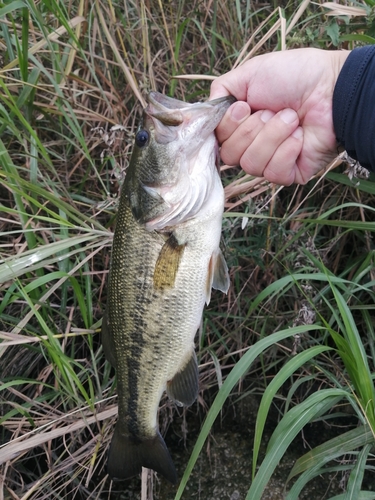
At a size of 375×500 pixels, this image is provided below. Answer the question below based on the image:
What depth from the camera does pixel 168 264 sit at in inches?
65.8

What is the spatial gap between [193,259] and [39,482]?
125 centimetres

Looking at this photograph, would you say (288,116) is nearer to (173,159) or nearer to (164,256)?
(173,159)

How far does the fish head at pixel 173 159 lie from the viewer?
158cm

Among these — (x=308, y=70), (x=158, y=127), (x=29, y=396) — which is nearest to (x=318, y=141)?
(x=308, y=70)

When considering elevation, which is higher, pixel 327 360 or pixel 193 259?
pixel 193 259

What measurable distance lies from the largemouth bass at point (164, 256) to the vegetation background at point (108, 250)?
0.29m

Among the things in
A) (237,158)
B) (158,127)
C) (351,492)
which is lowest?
(351,492)

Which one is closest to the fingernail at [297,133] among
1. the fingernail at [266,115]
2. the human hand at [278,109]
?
the human hand at [278,109]

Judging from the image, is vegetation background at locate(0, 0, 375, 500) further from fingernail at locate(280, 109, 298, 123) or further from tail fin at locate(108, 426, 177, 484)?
fingernail at locate(280, 109, 298, 123)

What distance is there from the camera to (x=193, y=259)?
1668mm

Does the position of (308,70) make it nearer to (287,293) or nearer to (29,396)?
(287,293)

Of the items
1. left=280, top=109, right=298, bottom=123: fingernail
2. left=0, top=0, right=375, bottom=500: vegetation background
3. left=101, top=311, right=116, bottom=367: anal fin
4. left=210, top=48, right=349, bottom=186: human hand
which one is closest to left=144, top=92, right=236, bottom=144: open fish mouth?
left=210, top=48, right=349, bottom=186: human hand

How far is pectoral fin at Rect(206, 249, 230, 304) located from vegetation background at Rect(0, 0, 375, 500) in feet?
1.12

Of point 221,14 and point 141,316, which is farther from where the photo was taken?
point 221,14
